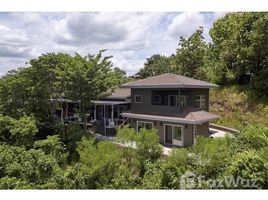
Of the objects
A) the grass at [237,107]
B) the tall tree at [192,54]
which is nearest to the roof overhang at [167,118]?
the grass at [237,107]

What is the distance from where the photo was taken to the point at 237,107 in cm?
2523

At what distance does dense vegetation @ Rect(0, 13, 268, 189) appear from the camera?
12.7m

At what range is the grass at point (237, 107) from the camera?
23.4m

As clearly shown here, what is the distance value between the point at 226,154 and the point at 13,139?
41.2 ft

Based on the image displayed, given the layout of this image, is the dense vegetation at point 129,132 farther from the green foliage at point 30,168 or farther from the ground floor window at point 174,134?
the ground floor window at point 174,134

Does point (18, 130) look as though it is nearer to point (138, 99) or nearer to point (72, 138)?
point (72, 138)

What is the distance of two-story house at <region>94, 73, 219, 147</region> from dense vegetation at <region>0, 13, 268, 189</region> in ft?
7.62

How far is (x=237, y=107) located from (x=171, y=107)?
8065 millimetres

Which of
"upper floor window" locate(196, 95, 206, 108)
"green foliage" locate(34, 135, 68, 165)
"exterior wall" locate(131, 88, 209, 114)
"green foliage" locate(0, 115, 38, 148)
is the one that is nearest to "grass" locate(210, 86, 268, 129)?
"upper floor window" locate(196, 95, 206, 108)

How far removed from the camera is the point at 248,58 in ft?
86.3

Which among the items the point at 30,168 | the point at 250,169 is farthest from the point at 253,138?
the point at 30,168

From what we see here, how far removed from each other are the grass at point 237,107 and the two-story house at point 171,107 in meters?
3.04

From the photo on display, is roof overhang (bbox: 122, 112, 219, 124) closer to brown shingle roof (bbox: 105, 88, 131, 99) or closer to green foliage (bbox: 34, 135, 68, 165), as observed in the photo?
brown shingle roof (bbox: 105, 88, 131, 99)

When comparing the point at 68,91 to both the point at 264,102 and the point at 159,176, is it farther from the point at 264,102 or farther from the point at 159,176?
the point at 264,102
